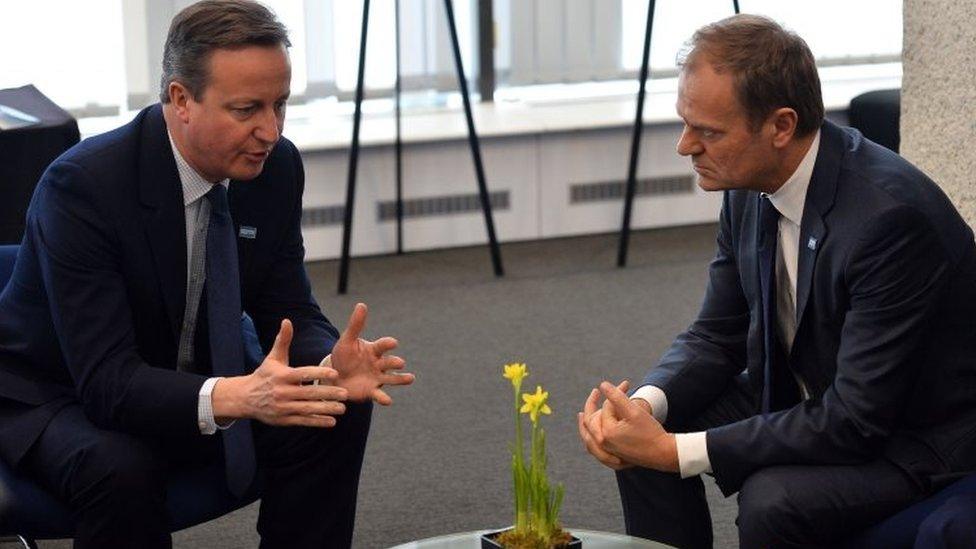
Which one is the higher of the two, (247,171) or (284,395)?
(247,171)

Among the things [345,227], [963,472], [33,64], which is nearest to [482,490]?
[963,472]

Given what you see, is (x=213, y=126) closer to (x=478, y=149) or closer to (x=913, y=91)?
(x=913, y=91)

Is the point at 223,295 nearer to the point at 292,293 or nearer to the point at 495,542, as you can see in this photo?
the point at 292,293

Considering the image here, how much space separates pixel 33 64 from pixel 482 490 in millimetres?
2928

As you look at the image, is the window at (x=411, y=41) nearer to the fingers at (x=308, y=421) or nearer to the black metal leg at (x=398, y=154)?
the black metal leg at (x=398, y=154)

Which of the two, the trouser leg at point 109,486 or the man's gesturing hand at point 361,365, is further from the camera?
the man's gesturing hand at point 361,365

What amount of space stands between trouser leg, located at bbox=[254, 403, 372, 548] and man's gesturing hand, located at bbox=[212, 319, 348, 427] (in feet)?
0.69

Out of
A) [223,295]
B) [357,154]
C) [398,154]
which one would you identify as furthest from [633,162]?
[223,295]

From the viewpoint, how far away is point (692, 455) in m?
2.31

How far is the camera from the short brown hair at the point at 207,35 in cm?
240

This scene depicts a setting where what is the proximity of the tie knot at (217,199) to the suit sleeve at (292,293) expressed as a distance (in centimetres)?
16

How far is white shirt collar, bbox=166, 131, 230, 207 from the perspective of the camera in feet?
8.32

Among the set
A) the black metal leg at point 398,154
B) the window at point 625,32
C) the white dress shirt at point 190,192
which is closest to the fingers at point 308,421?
the white dress shirt at point 190,192

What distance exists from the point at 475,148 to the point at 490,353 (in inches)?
39.1
